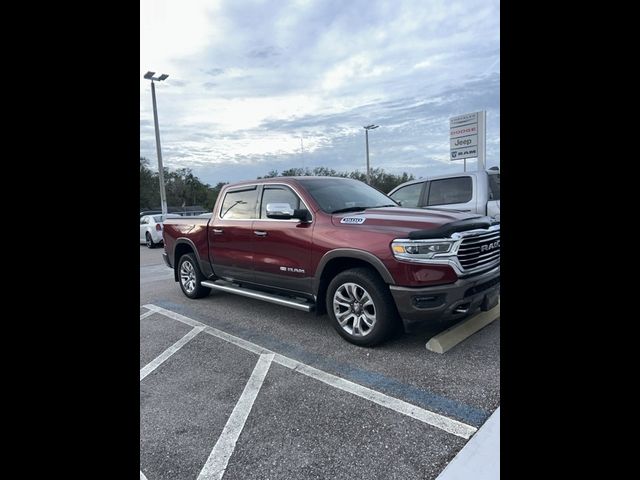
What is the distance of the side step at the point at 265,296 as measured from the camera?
4.43m

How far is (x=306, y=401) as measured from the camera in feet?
9.92

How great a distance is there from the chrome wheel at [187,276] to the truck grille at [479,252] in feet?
13.9

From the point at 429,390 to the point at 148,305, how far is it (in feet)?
15.5

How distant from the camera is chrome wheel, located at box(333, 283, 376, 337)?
3908 millimetres

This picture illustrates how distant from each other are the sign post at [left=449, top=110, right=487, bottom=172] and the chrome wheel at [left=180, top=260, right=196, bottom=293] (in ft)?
44.2

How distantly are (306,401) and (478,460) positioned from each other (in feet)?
4.10

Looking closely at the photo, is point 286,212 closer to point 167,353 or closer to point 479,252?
point 167,353

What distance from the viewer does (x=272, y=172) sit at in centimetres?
2402

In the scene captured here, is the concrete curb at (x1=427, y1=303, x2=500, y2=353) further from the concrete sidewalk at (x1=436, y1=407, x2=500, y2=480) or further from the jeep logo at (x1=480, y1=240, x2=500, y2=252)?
the concrete sidewalk at (x1=436, y1=407, x2=500, y2=480)

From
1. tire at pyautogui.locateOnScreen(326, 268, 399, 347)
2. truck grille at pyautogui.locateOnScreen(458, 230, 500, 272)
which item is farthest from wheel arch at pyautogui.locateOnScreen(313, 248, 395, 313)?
truck grille at pyautogui.locateOnScreen(458, 230, 500, 272)

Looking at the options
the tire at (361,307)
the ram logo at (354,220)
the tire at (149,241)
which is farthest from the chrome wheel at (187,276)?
the tire at (149,241)
